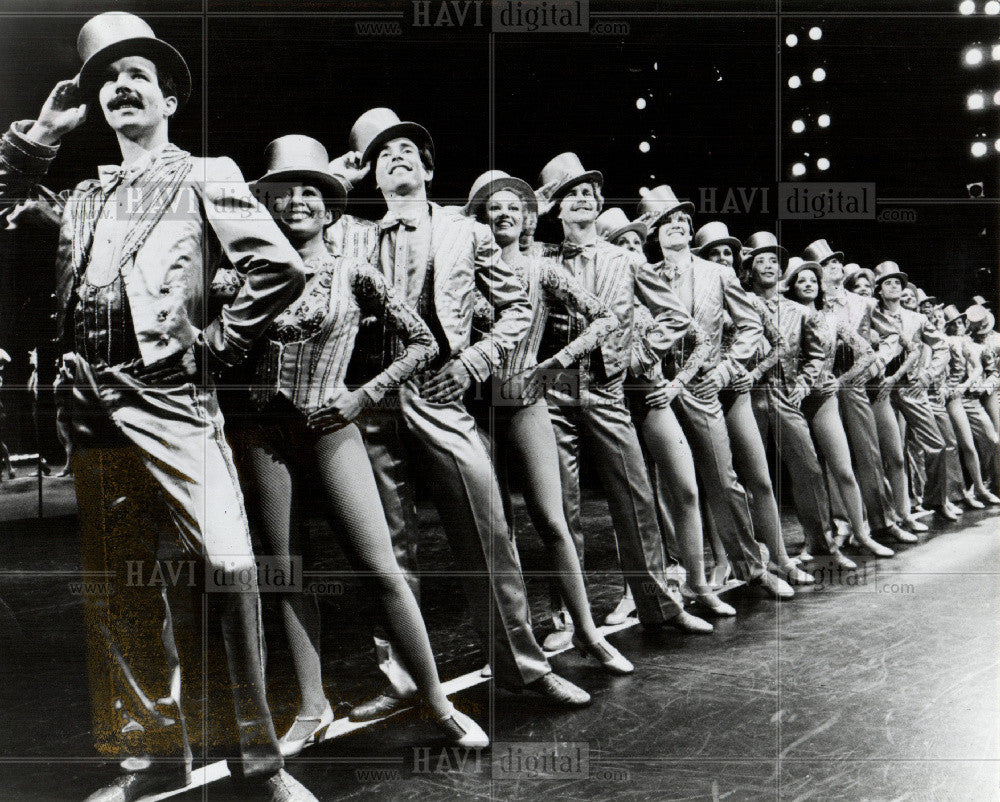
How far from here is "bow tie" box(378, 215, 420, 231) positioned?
145 inches

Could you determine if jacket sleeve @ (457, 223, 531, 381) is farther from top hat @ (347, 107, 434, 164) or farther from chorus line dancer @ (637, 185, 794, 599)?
chorus line dancer @ (637, 185, 794, 599)

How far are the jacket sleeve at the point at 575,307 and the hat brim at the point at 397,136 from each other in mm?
788

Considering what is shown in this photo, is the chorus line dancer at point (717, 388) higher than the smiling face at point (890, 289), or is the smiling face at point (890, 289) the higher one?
the smiling face at point (890, 289)

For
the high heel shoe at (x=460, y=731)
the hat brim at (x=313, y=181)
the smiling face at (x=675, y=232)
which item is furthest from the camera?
the smiling face at (x=675, y=232)

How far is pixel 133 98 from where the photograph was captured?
346 centimetres

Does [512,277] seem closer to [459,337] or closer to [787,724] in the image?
[459,337]

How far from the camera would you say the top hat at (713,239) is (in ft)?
15.4

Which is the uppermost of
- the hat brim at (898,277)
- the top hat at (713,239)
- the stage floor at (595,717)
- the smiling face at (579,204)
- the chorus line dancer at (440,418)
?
the smiling face at (579,204)

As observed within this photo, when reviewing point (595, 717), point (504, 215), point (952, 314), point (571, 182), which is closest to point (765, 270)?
point (952, 314)

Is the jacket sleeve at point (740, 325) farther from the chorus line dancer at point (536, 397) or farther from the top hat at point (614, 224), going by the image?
the chorus line dancer at point (536, 397)

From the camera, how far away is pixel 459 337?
3754 millimetres

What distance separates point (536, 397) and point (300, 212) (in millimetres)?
1298

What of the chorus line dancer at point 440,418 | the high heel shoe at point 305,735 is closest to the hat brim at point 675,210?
the chorus line dancer at point 440,418

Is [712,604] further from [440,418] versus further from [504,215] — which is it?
[504,215]
